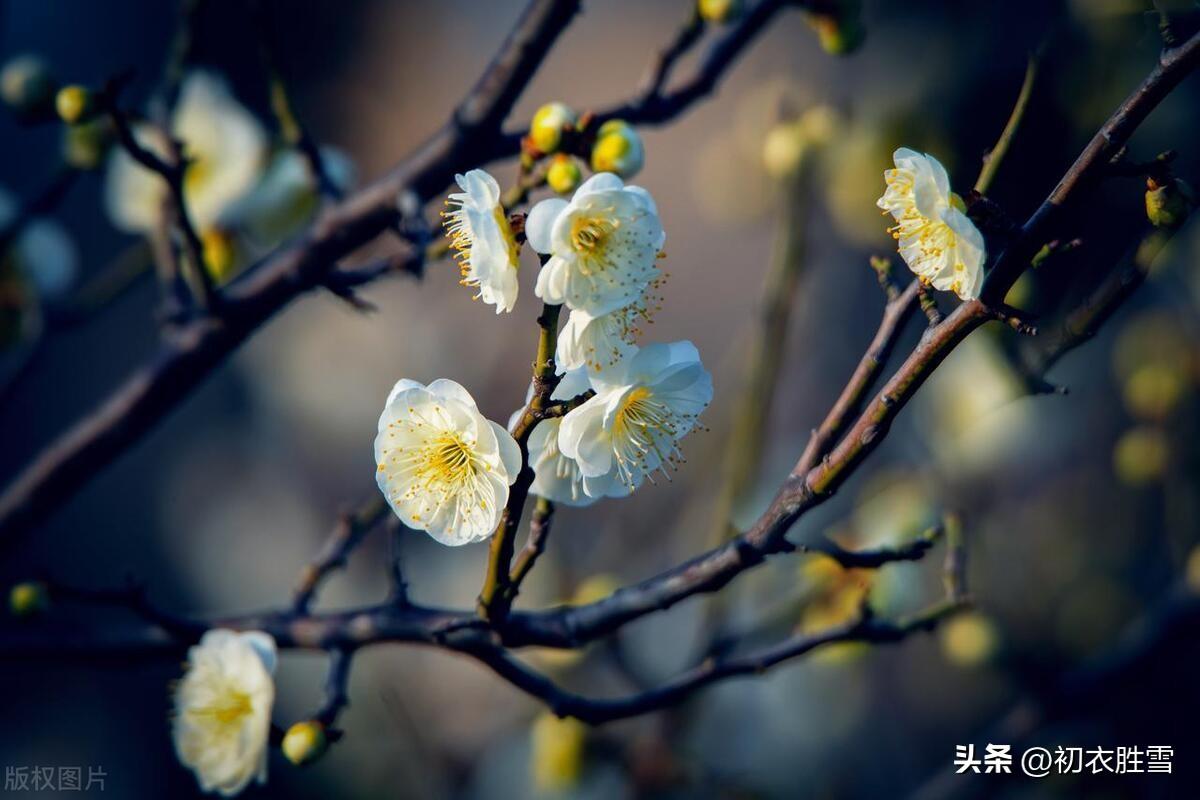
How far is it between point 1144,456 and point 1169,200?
1.14 m

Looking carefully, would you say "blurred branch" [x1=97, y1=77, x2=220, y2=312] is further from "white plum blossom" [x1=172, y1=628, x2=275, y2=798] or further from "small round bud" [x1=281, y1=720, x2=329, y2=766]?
"small round bud" [x1=281, y1=720, x2=329, y2=766]

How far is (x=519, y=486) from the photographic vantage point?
75cm

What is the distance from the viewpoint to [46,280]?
149 centimetres

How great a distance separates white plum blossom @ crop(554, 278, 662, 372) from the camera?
29.0 inches

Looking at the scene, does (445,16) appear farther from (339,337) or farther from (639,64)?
(339,337)

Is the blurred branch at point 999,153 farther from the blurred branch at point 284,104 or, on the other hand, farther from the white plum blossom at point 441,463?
the blurred branch at point 284,104

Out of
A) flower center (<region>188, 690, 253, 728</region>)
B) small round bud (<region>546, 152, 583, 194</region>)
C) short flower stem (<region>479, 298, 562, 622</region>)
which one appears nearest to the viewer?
short flower stem (<region>479, 298, 562, 622</region>)

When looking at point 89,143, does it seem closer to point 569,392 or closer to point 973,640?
point 569,392

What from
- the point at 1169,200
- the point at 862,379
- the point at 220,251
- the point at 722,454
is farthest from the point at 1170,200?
the point at 220,251

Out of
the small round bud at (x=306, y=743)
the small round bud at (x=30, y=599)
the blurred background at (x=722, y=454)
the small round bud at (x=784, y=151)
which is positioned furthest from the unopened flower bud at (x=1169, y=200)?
the small round bud at (x=30, y=599)

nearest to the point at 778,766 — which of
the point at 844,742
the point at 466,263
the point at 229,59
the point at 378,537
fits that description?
the point at 844,742

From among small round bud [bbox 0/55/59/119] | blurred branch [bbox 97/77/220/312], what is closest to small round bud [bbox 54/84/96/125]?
blurred branch [bbox 97/77/220/312]

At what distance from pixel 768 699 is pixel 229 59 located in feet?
8.38

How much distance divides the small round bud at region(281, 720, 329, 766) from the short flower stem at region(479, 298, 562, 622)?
0.24 meters
